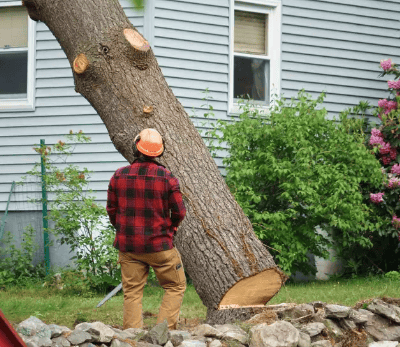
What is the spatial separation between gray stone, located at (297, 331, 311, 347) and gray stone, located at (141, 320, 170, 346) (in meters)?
0.81

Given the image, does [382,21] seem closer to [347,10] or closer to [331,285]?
[347,10]

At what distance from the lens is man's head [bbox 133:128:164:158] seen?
472cm

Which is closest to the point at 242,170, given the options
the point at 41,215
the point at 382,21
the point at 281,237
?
the point at 281,237

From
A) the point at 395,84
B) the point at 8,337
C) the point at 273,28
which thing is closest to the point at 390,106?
the point at 395,84

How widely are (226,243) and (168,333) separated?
1223mm

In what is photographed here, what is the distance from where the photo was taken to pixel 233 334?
406 centimetres

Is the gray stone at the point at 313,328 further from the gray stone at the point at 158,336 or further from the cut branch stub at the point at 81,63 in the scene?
the cut branch stub at the point at 81,63

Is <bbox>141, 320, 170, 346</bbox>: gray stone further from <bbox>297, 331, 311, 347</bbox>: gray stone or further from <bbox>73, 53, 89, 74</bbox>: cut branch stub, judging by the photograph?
<bbox>73, 53, 89, 74</bbox>: cut branch stub

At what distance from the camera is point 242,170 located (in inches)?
343

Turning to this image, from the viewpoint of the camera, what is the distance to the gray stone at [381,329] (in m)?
4.46

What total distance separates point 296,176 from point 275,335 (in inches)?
193

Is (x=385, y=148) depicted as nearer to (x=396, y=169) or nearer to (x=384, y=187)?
(x=396, y=169)

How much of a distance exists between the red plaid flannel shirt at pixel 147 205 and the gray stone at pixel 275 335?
103 cm

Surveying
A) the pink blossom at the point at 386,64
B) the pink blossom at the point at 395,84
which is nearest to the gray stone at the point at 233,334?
the pink blossom at the point at 395,84
